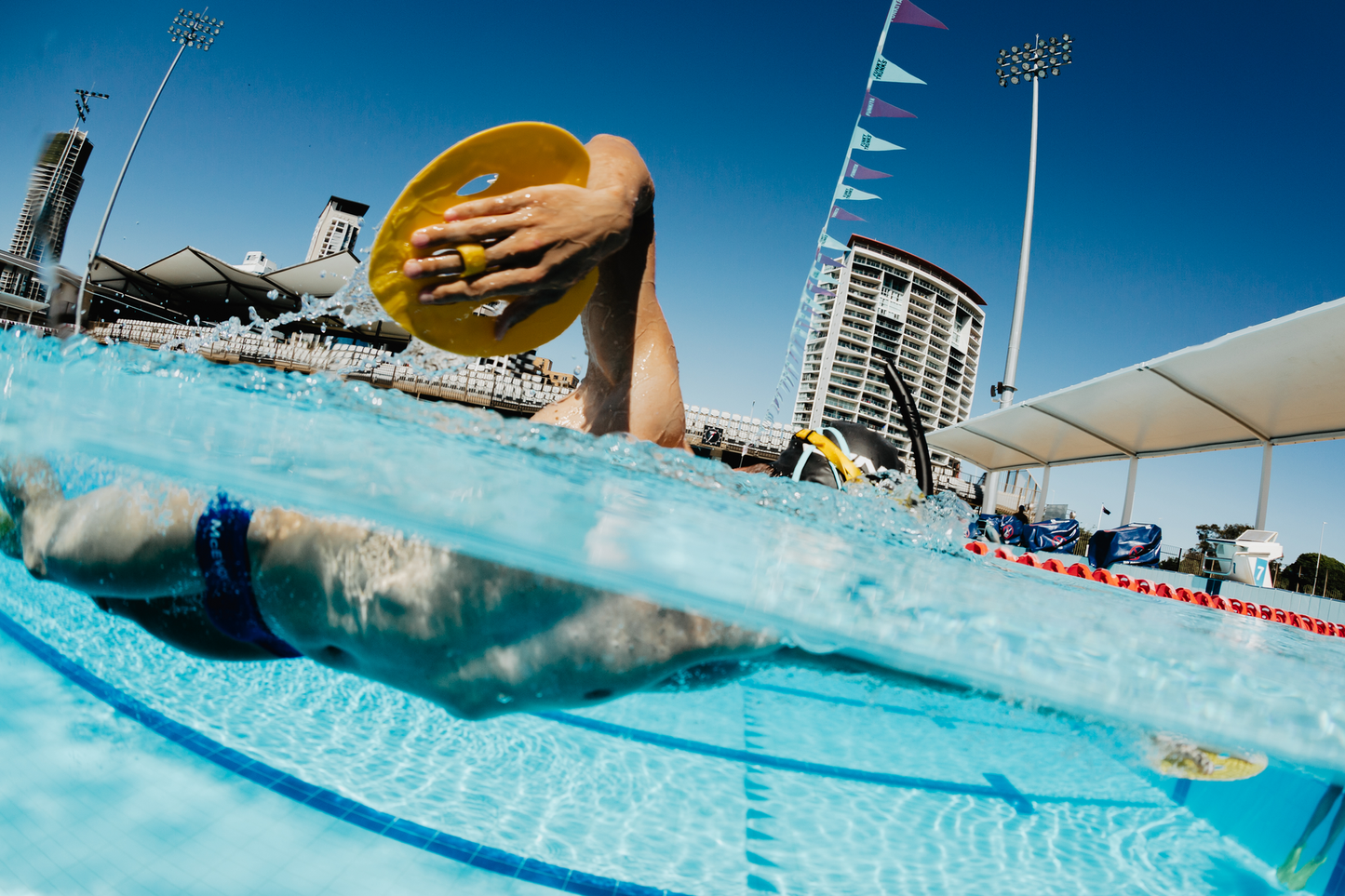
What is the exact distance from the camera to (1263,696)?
188 cm

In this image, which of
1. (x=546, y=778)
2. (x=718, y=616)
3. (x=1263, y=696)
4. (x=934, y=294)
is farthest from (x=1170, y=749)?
(x=934, y=294)

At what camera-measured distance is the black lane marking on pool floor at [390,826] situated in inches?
103

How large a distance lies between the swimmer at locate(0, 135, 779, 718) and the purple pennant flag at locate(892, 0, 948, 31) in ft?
42.3

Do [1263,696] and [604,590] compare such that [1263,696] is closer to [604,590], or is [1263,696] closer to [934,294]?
[604,590]

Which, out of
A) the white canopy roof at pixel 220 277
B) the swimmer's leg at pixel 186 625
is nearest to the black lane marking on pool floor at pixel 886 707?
the swimmer's leg at pixel 186 625

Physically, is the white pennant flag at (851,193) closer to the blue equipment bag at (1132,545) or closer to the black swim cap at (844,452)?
the blue equipment bag at (1132,545)

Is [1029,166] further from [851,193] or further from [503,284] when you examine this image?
[503,284]

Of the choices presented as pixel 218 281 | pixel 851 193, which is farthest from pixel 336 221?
pixel 851 193

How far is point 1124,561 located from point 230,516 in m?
12.5

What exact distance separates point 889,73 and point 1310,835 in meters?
13.4

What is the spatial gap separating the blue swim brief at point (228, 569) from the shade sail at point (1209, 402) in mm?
9489

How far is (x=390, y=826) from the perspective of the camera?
107 inches

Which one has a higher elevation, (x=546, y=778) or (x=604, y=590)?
(x=604, y=590)

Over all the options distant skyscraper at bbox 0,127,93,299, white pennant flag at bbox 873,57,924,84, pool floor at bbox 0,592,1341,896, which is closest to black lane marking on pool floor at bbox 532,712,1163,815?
pool floor at bbox 0,592,1341,896
